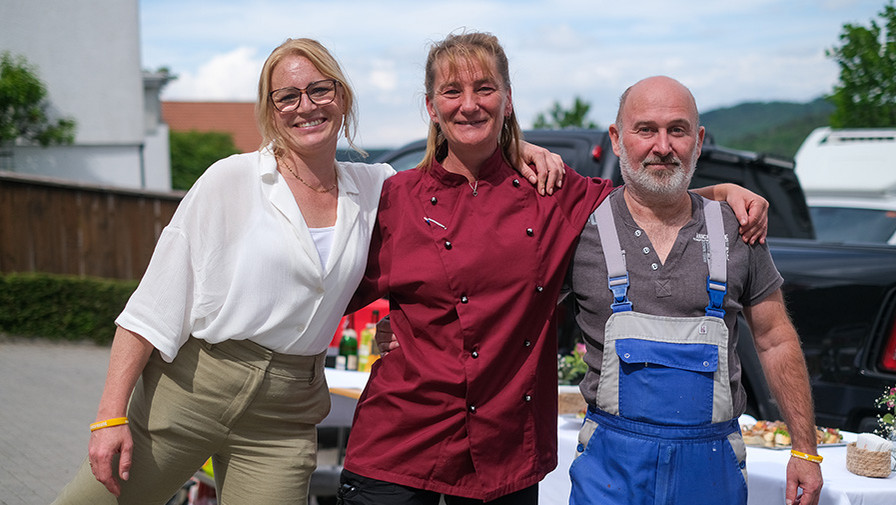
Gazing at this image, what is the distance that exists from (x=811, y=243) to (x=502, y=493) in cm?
253

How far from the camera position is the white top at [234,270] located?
246 centimetres

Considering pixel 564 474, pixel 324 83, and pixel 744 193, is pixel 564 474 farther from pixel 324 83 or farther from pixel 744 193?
pixel 324 83

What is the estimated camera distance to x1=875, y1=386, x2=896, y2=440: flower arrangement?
321 cm

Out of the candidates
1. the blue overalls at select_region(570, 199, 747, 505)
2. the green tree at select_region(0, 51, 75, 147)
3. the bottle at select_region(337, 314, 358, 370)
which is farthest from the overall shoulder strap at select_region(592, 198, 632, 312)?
the green tree at select_region(0, 51, 75, 147)

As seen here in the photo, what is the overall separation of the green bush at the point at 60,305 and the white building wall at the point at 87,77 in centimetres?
1043

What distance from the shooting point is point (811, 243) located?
421cm

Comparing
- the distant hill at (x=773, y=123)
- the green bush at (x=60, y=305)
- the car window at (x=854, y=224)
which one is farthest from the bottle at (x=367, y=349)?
the distant hill at (x=773, y=123)

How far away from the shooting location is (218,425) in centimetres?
256

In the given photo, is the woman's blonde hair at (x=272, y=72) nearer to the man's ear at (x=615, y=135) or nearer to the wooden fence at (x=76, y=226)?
the man's ear at (x=615, y=135)

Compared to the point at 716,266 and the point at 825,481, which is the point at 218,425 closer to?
the point at 716,266

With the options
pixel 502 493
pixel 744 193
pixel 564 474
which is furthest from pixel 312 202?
pixel 564 474

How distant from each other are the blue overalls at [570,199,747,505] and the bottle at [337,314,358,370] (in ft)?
7.52

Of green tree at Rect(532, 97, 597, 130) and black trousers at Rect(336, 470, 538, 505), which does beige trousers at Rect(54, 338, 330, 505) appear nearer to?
black trousers at Rect(336, 470, 538, 505)

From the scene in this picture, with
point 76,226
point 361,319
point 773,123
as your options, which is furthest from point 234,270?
point 773,123
